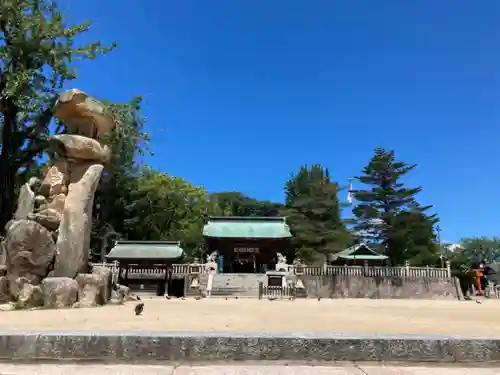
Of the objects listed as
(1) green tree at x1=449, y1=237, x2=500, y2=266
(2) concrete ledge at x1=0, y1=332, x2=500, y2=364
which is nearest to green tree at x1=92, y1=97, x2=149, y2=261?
(2) concrete ledge at x1=0, y1=332, x2=500, y2=364

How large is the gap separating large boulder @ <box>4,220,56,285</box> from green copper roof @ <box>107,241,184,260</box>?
16014 mm

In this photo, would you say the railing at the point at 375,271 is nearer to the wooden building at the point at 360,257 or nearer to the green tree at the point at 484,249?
the wooden building at the point at 360,257

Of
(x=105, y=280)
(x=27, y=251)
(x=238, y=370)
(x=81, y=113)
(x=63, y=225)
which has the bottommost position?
(x=238, y=370)

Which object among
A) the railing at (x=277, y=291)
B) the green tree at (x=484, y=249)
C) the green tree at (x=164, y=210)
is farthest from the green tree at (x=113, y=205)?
the green tree at (x=484, y=249)

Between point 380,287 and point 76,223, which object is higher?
Result: point 76,223

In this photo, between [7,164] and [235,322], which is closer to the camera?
[235,322]

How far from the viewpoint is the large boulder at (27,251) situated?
956cm

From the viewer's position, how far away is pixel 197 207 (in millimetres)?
41719

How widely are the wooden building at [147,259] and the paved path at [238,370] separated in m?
20.0

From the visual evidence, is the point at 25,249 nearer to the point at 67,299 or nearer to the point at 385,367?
the point at 67,299

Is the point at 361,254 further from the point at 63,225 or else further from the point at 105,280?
the point at 63,225

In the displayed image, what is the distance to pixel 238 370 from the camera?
3410 mm

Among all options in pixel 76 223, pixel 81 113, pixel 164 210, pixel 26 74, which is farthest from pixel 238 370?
pixel 164 210

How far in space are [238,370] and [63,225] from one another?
28.3 feet
